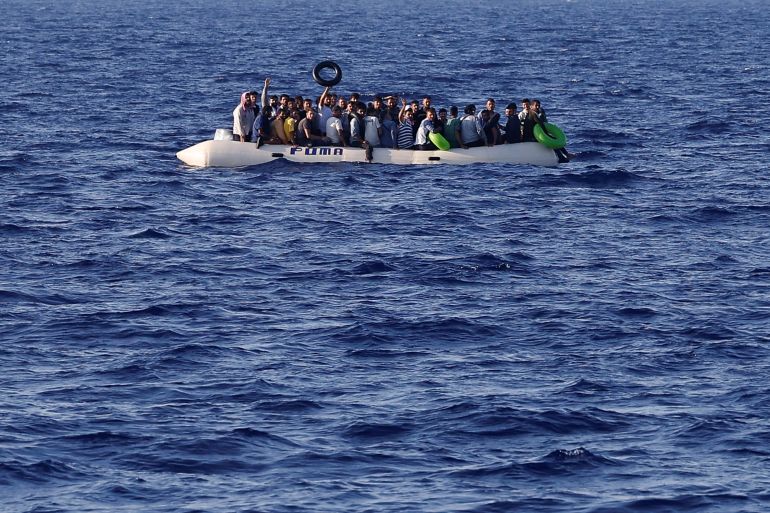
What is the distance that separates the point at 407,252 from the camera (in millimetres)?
30250

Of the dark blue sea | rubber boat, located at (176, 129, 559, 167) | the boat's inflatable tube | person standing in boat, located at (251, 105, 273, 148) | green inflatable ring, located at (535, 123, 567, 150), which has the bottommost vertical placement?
the dark blue sea

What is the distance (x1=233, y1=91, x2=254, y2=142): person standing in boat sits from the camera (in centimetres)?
3816

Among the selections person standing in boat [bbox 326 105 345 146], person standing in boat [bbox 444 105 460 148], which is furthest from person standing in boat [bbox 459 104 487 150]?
person standing in boat [bbox 326 105 345 146]

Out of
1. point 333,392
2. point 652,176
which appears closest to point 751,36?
point 652,176

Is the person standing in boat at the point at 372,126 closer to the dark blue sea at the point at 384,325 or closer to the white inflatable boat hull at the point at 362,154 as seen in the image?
the white inflatable boat hull at the point at 362,154

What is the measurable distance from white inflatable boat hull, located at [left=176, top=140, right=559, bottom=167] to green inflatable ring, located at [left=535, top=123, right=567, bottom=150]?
0.74 ft

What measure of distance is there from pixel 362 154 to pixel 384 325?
14.0m

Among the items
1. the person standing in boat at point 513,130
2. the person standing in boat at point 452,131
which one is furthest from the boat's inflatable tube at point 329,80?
the person standing in boat at point 513,130

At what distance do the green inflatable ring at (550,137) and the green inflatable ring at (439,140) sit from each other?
216 centimetres

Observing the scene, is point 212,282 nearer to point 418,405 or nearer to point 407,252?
point 407,252

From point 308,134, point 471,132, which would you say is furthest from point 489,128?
point 308,134

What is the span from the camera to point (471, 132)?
38.6 metres

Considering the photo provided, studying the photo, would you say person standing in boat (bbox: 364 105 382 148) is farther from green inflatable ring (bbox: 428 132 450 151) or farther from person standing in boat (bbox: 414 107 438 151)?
green inflatable ring (bbox: 428 132 450 151)

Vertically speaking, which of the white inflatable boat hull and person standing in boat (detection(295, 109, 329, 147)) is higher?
person standing in boat (detection(295, 109, 329, 147))
